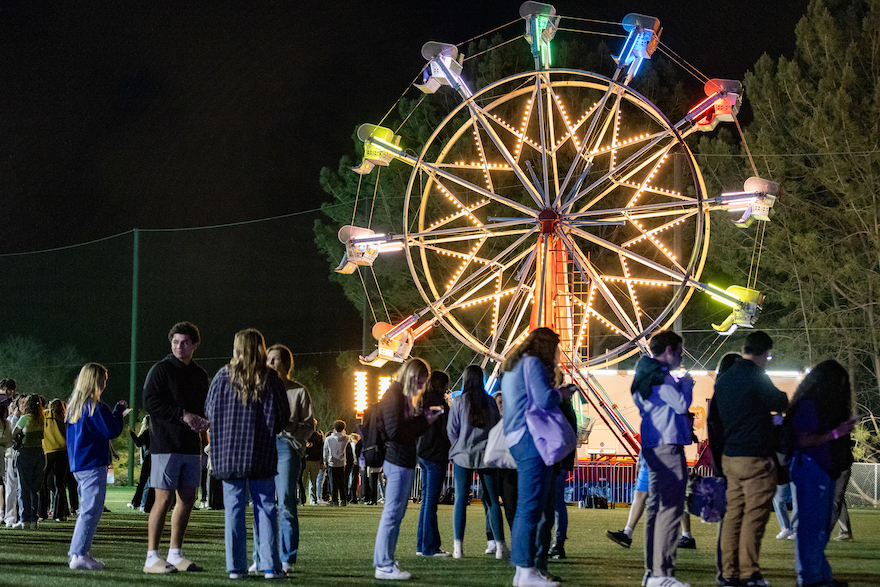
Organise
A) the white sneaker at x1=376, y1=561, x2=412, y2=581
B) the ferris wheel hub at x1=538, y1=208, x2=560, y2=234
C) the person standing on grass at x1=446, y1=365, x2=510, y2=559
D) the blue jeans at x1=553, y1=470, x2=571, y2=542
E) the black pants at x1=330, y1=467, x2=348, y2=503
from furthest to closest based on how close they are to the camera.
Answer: the black pants at x1=330, y1=467, x2=348, y2=503, the ferris wheel hub at x1=538, y1=208, x2=560, y2=234, the blue jeans at x1=553, y1=470, x2=571, y2=542, the person standing on grass at x1=446, y1=365, x2=510, y2=559, the white sneaker at x1=376, y1=561, x2=412, y2=581

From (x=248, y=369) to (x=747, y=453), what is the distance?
3.12 metres

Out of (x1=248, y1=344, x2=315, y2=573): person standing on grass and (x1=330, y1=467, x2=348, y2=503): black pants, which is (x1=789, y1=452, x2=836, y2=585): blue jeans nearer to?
(x1=248, y1=344, x2=315, y2=573): person standing on grass

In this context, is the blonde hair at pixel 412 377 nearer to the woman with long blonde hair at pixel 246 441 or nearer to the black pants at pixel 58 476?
the woman with long blonde hair at pixel 246 441

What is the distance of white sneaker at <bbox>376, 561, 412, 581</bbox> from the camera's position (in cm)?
665

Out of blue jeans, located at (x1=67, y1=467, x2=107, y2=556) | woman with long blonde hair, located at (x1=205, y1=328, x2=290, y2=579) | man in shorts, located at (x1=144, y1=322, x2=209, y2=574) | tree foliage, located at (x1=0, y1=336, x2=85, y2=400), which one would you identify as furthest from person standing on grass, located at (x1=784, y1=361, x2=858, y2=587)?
tree foliage, located at (x1=0, y1=336, x2=85, y2=400)

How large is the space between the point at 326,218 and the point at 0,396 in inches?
759

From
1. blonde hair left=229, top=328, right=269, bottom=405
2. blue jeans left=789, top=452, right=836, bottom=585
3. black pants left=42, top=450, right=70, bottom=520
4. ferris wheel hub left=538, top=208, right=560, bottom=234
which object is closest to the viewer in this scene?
blue jeans left=789, top=452, right=836, bottom=585

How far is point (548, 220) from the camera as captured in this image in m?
15.4

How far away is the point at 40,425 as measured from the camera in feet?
35.3

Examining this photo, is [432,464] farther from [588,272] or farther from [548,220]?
[588,272]

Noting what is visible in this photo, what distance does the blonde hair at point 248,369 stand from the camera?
20.8 ft

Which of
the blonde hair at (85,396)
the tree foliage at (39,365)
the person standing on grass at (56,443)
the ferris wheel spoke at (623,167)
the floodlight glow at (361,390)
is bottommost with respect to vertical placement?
the person standing on grass at (56,443)

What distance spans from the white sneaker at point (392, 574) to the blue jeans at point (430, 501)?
1.61 meters

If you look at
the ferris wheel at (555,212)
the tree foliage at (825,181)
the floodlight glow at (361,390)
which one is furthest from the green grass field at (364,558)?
the tree foliage at (825,181)
